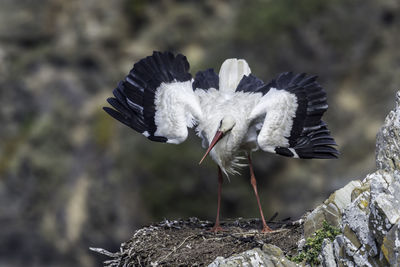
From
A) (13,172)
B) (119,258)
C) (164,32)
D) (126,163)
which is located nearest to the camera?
(119,258)

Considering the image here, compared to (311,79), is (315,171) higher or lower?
higher

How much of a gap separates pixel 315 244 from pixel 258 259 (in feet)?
2.14

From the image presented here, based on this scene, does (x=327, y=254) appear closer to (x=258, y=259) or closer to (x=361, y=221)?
(x=361, y=221)

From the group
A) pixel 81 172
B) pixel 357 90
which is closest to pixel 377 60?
pixel 357 90

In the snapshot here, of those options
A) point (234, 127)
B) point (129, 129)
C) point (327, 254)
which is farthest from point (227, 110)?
point (129, 129)

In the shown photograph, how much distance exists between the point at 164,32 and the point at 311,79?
660 inches

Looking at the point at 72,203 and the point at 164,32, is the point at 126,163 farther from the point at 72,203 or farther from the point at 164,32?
the point at 164,32

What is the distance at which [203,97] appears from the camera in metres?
11.2

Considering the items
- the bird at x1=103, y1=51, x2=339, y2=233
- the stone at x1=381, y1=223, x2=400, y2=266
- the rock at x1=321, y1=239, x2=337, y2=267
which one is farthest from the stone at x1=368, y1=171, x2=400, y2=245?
the bird at x1=103, y1=51, x2=339, y2=233

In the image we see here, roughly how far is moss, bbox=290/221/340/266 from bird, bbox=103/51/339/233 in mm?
2018

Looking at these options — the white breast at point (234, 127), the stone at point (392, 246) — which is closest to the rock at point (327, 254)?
the stone at point (392, 246)

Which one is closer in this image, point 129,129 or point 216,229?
point 216,229

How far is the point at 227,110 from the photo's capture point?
417 inches

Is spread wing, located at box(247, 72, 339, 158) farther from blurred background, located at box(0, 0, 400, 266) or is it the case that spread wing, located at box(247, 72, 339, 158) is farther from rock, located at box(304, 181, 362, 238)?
blurred background, located at box(0, 0, 400, 266)
